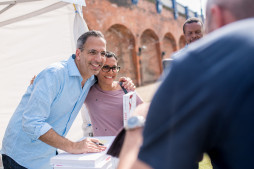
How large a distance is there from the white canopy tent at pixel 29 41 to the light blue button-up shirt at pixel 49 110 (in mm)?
1263

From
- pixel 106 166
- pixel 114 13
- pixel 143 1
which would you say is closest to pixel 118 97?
pixel 106 166

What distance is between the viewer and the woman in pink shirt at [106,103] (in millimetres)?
2031

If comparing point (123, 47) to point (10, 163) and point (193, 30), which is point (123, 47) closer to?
point (193, 30)

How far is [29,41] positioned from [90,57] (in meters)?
1.73

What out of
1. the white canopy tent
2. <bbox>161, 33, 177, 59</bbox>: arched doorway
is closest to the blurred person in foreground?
the white canopy tent

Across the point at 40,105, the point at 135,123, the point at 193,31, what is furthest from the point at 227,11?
the point at 193,31

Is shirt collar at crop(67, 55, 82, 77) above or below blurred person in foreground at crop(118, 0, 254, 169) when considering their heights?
above

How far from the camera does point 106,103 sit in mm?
2051

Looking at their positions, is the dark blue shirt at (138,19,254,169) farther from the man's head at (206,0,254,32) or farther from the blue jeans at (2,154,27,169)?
the blue jeans at (2,154,27,169)

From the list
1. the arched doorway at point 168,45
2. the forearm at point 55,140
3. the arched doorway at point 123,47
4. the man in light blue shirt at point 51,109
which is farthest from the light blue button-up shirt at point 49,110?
the arched doorway at point 168,45

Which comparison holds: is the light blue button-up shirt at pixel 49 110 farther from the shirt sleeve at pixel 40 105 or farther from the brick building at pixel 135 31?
the brick building at pixel 135 31

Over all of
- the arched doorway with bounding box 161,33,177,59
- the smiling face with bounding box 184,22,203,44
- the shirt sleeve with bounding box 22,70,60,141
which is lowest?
the shirt sleeve with bounding box 22,70,60,141

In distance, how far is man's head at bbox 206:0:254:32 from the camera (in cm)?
49

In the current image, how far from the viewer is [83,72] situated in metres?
1.85
